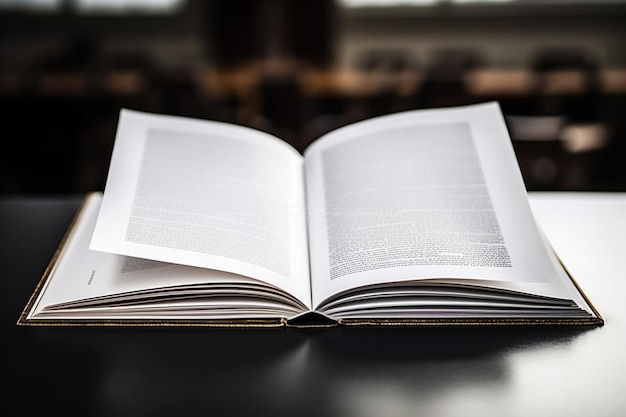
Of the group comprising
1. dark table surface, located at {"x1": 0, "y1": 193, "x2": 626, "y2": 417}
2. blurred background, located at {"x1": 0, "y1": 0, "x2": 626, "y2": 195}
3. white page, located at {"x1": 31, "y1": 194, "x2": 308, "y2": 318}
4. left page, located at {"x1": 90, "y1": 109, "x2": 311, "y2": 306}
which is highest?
blurred background, located at {"x1": 0, "y1": 0, "x2": 626, "y2": 195}

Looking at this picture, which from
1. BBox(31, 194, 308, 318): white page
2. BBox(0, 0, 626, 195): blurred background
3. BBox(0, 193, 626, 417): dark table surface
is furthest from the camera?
BBox(0, 0, 626, 195): blurred background

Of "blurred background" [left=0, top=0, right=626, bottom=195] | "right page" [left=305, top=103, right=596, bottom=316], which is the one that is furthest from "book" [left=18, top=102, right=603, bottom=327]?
"blurred background" [left=0, top=0, right=626, bottom=195]

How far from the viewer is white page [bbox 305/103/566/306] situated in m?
0.71

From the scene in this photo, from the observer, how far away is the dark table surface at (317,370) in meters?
0.57

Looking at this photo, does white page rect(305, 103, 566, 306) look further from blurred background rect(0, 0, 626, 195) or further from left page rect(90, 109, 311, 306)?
blurred background rect(0, 0, 626, 195)

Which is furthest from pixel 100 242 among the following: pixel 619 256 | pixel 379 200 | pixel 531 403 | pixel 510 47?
pixel 510 47

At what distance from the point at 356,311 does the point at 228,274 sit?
127mm

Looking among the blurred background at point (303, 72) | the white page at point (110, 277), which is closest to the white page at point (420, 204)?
the white page at point (110, 277)

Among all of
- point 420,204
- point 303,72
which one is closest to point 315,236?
point 420,204

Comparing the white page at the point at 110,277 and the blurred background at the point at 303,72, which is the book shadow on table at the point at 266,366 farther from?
the blurred background at the point at 303,72

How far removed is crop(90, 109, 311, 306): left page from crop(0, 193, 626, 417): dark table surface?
8cm

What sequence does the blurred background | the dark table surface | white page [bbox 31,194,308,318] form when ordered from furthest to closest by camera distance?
the blurred background < white page [bbox 31,194,308,318] < the dark table surface

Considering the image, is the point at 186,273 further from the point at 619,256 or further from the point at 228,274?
the point at 619,256

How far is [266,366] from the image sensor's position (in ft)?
2.05
